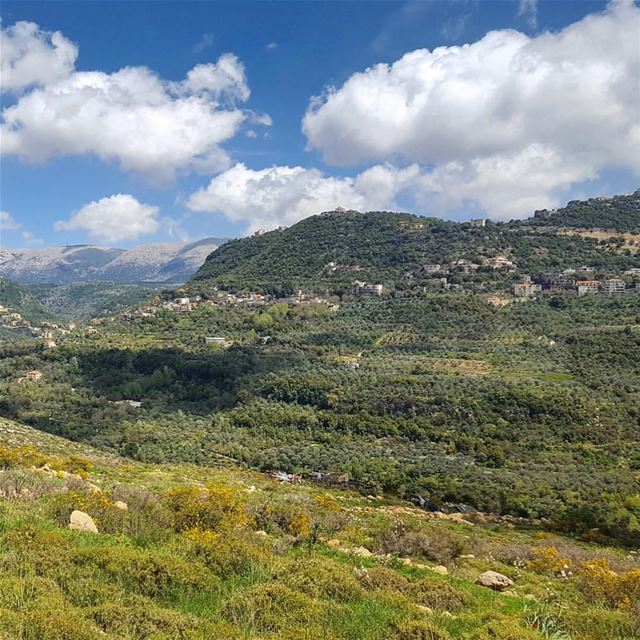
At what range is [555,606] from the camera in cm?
731

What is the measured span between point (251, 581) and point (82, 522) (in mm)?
3115

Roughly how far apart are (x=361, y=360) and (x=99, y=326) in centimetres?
5648

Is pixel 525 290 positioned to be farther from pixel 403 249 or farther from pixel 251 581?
pixel 251 581

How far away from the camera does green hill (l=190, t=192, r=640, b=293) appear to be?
346ft

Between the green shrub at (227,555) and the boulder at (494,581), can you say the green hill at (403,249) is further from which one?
the green shrub at (227,555)

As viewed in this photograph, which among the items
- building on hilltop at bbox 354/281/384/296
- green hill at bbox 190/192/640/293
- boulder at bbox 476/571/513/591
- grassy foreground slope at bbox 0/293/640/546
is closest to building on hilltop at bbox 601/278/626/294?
grassy foreground slope at bbox 0/293/640/546

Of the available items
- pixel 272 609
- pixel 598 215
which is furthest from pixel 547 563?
pixel 598 215

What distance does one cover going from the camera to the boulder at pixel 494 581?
8.56 m

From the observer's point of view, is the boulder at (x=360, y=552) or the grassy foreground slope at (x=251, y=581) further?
the boulder at (x=360, y=552)

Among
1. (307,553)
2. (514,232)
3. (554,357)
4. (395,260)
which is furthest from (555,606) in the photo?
(514,232)

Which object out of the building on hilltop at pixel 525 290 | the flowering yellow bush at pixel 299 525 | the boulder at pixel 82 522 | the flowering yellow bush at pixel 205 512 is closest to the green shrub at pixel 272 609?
the flowering yellow bush at pixel 205 512

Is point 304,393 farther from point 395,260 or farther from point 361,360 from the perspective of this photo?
point 395,260

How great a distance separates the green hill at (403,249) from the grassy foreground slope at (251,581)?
92.8 m

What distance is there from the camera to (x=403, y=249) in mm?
124312
